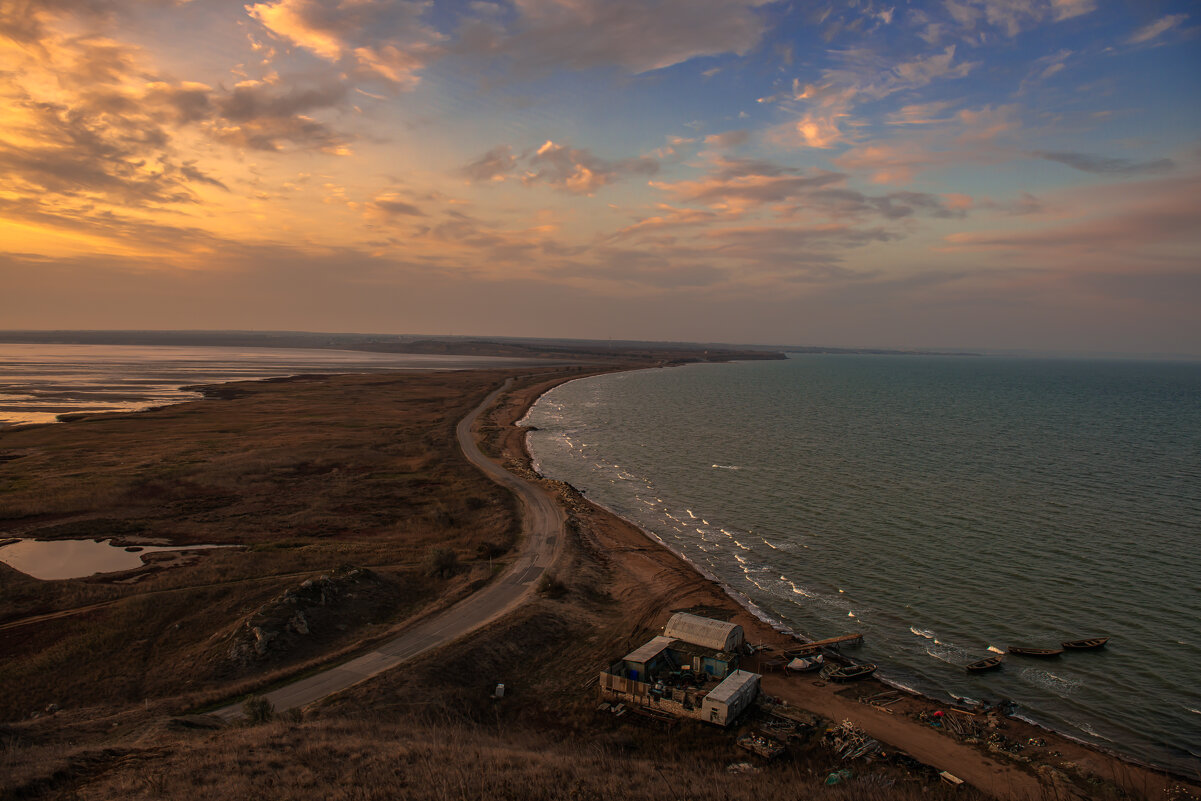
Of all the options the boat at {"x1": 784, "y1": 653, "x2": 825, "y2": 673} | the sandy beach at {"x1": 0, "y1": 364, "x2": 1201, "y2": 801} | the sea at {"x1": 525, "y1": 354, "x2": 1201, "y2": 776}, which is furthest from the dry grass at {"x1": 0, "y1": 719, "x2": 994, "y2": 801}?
the sea at {"x1": 525, "y1": 354, "x2": 1201, "y2": 776}

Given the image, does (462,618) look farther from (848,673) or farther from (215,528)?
(215,528)

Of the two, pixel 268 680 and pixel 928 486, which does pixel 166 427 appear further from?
pixel 928 486

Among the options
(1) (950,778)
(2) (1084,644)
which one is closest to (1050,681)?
(2) (1084,644)

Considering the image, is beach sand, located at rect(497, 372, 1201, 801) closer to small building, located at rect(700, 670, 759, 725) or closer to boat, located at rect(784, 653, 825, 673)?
boat, located at rect(784, 653, 825, 673)

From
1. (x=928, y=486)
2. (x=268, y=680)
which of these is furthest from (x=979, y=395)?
(x=268, y=680)

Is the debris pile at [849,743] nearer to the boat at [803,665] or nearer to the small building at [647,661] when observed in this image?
the boat at [803,665]

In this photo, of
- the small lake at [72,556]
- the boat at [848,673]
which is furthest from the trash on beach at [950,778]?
the small lake at [72,556]

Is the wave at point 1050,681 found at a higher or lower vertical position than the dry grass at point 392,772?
lower
